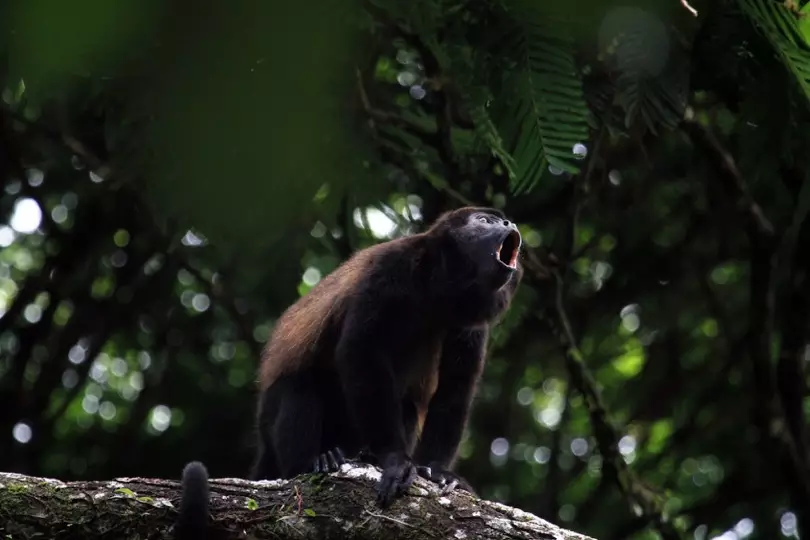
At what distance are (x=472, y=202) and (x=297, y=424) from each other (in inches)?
108

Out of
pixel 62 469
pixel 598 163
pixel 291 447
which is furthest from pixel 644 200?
pixel 62 469

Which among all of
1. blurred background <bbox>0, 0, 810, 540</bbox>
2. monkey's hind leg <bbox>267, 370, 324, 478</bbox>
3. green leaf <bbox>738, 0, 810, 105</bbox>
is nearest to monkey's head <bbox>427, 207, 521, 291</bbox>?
blurred background <bbox>0, 0, 810, 540</bbox>

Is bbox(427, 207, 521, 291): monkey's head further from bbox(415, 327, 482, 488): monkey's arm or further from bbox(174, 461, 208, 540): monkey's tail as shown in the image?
bbox(174, 461, 208, 540): monkey's tail

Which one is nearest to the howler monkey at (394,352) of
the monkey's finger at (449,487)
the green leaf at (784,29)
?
the monkey's finger at (449,487)

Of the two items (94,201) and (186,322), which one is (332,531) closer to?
(94,201)

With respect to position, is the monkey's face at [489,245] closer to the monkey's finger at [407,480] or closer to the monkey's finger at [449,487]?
the monkey's finger at [449,487]

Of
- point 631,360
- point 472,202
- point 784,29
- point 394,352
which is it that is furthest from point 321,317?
point 631,360

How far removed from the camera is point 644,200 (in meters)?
9.37

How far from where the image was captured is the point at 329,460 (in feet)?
17.6

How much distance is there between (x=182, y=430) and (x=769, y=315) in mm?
4989

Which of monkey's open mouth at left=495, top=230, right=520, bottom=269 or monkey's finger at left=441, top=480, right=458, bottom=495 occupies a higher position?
monkey's open mouth at left=495, top=230, right=520, bottom=269

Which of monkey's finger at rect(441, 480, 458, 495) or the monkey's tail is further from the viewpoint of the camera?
monkey's finger at rect(441, 480, 458, 495)

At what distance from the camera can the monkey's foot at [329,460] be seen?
5215mm

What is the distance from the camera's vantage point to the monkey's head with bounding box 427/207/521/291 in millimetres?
5656
